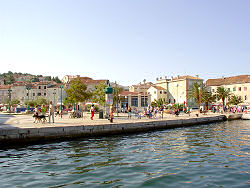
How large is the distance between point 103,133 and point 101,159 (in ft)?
26.8

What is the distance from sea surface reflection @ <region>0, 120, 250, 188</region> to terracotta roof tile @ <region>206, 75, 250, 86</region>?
66.4 m

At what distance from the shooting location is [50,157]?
38.1ft

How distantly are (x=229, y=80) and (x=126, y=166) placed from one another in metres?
77.9

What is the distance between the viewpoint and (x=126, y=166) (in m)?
9.84

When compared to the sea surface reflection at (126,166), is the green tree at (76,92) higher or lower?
higher

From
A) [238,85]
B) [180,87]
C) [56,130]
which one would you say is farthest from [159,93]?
[56,130]

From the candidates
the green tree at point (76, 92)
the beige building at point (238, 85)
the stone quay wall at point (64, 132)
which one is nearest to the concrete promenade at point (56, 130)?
the stone quay wall at point (64, 132)

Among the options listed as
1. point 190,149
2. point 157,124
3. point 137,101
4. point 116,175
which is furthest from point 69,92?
point 137,101

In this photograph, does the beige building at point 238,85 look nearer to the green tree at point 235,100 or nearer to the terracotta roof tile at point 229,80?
the terracotta roof tile at point 229,80

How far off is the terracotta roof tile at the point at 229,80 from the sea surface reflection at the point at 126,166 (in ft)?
218

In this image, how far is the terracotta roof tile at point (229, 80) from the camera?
240 feet

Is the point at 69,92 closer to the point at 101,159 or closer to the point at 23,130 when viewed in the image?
the point at 23,130

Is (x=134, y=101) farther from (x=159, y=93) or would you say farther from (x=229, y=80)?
(x=229, y=80)

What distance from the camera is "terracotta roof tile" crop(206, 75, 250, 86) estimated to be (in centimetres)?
7325
